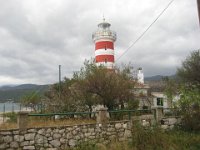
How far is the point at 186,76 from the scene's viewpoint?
28828mm

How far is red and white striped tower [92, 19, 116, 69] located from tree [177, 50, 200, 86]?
7.56 m

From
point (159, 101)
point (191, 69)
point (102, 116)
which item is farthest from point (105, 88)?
point (159, 101)

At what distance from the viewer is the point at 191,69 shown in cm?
2856

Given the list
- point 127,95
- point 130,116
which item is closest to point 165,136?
point 130,116

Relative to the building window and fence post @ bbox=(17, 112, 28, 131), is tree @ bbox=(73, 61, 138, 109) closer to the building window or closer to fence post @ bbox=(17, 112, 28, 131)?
fence post @ bbox=(17, 112, 28, 131)

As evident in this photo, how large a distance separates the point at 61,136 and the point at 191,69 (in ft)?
59.7

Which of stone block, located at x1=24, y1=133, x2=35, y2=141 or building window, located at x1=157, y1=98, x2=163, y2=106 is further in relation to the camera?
building window, located at x1=157, y1=98, x2=163, y2=106

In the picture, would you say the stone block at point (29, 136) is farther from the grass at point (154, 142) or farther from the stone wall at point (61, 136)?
the grass at point (154, 142)

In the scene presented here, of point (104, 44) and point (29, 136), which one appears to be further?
point (104, 44)

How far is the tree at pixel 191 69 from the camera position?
2792 centimetres

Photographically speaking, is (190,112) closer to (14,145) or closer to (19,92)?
(14,145)

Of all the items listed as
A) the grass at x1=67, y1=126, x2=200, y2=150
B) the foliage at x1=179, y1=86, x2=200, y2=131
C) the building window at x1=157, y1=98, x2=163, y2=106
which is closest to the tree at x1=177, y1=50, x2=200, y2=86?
the building window at x1=157, y1=98, x2=163, y2=106

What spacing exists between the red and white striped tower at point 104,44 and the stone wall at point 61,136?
16851mm

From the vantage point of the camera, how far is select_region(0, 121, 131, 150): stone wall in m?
13.2
